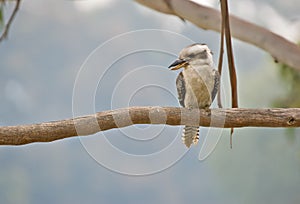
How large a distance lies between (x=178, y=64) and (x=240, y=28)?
86 cm

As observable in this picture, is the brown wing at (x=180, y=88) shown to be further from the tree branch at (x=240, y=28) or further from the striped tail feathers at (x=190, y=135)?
the tree branch at (x=240, y=28)

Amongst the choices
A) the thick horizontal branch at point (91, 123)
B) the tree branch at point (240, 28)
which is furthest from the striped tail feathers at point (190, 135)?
the tree branch at point (240, 28)

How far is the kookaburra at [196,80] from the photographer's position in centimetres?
142

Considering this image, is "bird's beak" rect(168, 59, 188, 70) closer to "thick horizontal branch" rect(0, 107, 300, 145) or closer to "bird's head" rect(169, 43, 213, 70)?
"bird's head" rect(169, 43, 213, 70)

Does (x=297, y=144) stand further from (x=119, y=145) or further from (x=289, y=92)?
(x=119, y=145)

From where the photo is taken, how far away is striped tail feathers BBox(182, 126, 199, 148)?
55.8 inches

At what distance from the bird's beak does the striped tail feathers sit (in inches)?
6.4

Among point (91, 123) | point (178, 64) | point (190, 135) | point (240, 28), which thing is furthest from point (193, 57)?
point (240, 28)

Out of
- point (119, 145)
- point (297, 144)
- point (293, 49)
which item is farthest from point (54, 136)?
point (297, 144)

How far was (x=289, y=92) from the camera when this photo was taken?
→ 2307mm

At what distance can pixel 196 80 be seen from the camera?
144cm

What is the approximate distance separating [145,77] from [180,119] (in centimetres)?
23

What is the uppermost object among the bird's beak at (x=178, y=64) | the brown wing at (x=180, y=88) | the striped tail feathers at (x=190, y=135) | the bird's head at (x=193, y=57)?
the bird's head at (x=193, y=57)

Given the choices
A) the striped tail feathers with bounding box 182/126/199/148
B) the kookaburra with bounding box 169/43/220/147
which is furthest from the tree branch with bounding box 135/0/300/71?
the striped tail feathers with bounding box 182/126/199/148
